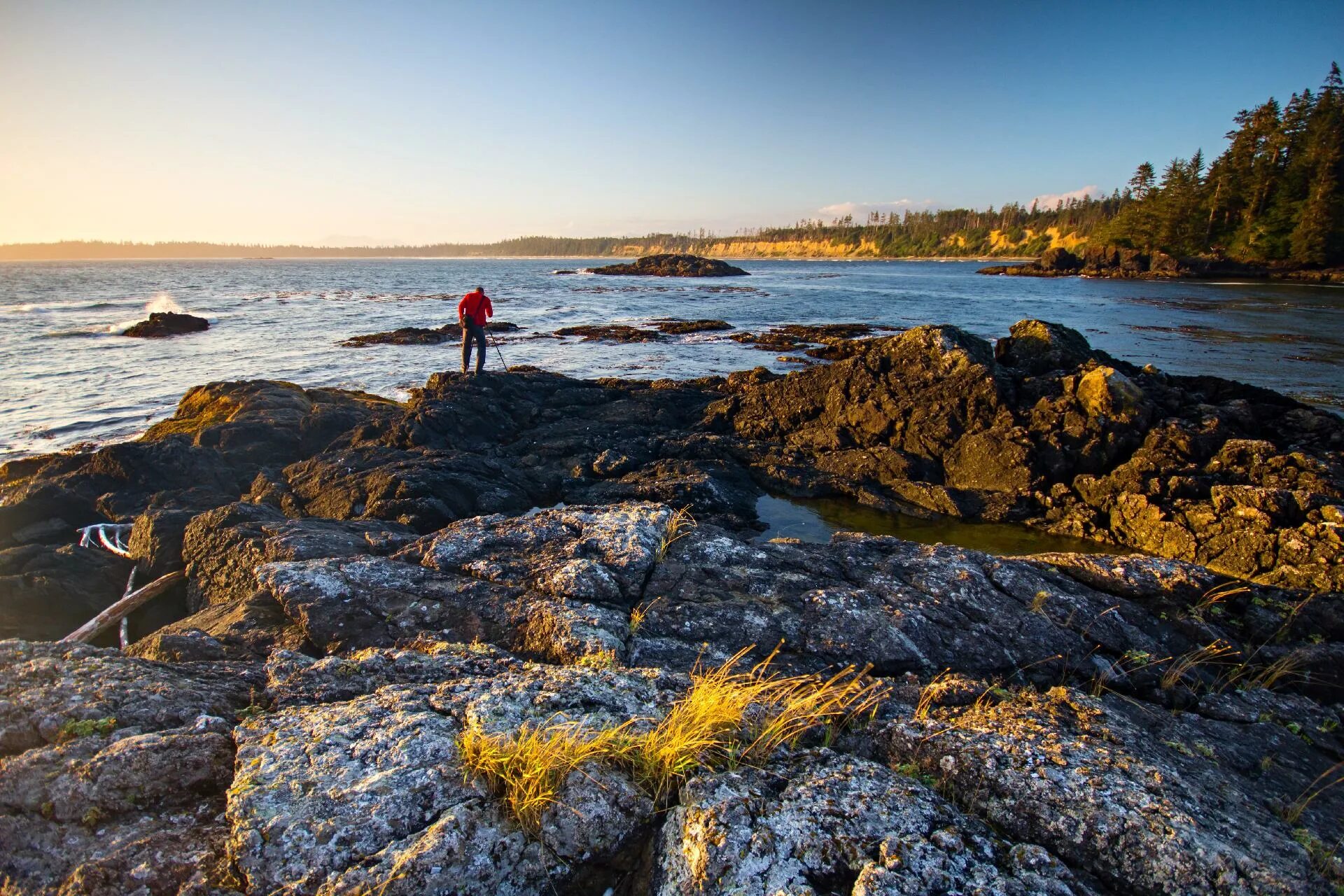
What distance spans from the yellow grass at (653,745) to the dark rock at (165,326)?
43.3m

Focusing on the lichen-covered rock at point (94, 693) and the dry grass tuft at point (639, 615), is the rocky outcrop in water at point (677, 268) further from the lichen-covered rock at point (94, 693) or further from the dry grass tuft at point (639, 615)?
the lichen-covered rock at point (94, 693)

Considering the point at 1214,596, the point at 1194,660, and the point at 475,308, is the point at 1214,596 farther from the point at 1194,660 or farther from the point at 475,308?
the point at 475,308

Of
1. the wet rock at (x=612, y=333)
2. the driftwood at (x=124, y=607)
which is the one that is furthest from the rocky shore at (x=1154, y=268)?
the driftwood at (x=124, y=607)

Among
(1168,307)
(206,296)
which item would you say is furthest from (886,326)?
(206,296)

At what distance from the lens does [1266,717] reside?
15.5ft

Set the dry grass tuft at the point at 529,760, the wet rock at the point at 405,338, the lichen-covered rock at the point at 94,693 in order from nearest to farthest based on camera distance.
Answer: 1. the dry grass tuft at the point at 529,760
2. the lichen-covered rock at the point at 94,693
3. the wet rock at the point at 405,338

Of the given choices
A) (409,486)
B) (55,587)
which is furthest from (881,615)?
(55,587)

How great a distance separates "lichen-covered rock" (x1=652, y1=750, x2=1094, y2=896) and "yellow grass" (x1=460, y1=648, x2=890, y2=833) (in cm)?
16

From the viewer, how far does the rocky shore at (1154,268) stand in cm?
6431

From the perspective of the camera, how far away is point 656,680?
13.7 ft

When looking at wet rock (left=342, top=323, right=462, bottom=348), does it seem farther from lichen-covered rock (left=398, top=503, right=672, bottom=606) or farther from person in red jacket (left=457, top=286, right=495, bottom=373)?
lichen-covered rock (left=398, top=503, right=672, bottom=606)

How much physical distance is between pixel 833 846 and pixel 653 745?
0.99 m

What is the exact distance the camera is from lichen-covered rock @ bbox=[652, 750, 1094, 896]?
2584mm

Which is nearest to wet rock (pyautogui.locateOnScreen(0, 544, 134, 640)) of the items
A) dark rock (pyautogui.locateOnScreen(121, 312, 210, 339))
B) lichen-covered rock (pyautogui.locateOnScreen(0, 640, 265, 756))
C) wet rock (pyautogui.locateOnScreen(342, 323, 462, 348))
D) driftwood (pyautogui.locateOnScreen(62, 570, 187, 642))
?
driftwood (pyautogui.locateOnScreen(62, 570, 187, 642))
